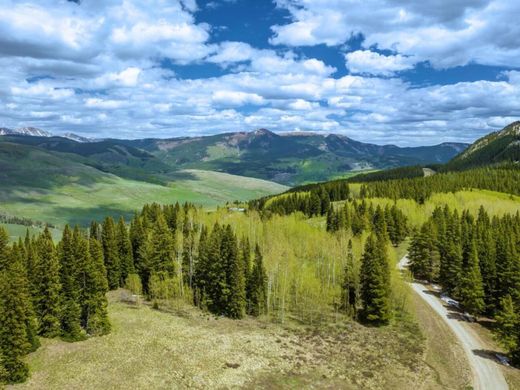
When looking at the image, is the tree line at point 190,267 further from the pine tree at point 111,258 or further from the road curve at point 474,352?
the road curve at point 474,352

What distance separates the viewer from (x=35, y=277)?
68.9 m

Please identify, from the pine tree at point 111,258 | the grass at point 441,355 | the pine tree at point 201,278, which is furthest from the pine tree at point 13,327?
the grass at point 441,355

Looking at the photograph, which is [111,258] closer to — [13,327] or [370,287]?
[13,327]

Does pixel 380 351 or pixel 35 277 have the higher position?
pixel 35 277

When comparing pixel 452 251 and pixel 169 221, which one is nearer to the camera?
pixel 452 251

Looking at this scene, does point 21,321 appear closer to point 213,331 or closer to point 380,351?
point 213,331

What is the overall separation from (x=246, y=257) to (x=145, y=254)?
30737mm

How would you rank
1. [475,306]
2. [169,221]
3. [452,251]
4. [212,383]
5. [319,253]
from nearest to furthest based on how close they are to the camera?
1. [212,383]
2. [475,306]
3. [452,251]
4. [319,253]
5. [169,221]

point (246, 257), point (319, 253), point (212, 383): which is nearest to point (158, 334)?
point (212, 383)

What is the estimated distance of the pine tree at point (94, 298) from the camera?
234 feet

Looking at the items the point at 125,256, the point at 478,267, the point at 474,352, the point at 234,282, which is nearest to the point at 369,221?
the point at 478,267

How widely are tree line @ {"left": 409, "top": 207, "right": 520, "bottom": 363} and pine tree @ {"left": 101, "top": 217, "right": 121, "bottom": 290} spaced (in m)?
82.1

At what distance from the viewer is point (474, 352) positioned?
233 ft

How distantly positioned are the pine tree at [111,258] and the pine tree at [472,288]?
269 feet
